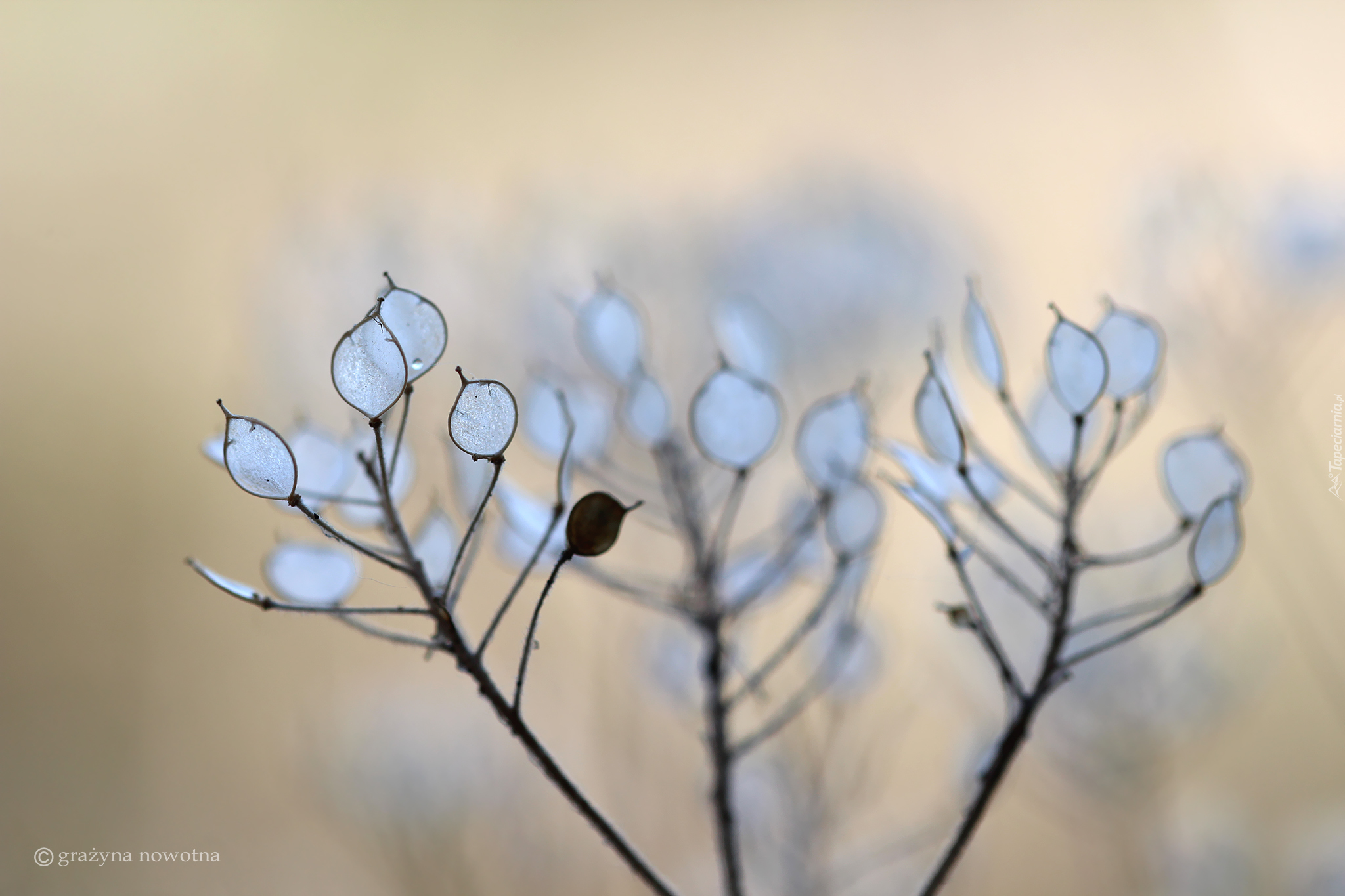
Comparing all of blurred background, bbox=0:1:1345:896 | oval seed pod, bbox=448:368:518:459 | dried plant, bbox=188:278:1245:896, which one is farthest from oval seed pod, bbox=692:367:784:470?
blurred background, bbox=0:1:1345:896

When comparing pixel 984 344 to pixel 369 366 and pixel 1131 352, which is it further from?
pixel 369 366

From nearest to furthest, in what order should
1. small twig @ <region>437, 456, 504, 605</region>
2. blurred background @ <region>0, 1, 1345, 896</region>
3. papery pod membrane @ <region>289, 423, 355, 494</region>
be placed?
1. small twig @ <region>437, 456, 504, 605</region>
2. papery pod membrane @ <region>289, 423, 355, 494</region>
3. blurred background @ <region>0, 1, 1345, 896</region>

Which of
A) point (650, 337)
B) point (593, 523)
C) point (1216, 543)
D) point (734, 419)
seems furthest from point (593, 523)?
point (650, 337)

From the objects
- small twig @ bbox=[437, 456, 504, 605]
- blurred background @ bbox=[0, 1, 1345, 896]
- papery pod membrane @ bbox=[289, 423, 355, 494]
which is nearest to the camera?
small twig @ bbox=[437, 456, 504, 605]

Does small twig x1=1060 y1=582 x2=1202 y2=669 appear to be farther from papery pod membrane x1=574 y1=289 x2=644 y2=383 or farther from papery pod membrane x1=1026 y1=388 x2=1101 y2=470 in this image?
papery pod membrane x1=574 y1=289 x2=644 y2=383

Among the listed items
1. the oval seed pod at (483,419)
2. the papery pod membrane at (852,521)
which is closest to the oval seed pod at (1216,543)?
the papery pod membrane at (852,521)

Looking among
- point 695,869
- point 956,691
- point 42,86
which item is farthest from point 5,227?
point 956,691

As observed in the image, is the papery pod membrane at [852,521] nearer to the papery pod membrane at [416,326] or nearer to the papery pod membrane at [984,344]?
the papery pod membrane at [984,344]
